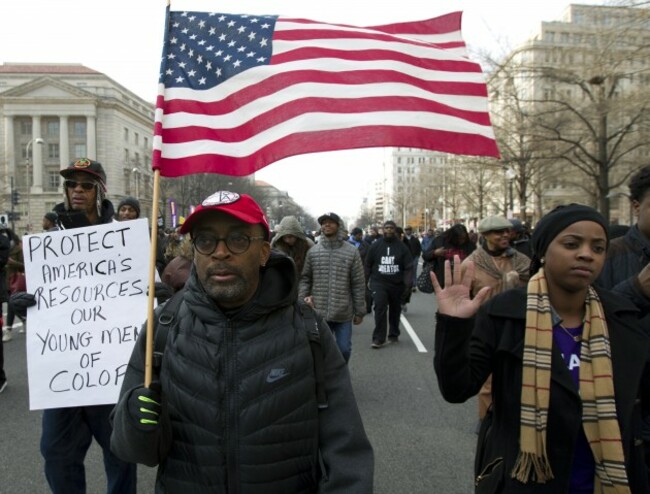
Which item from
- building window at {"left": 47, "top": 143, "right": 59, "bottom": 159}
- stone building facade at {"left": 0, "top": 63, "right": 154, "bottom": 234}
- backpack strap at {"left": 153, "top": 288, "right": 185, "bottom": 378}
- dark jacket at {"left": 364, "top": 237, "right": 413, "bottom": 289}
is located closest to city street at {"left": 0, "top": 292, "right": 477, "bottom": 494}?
dark jacket at {"left": 364, "top": 237, "right": 413, "bottom": 289}

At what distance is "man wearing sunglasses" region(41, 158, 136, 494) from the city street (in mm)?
926

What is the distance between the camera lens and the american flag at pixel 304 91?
2.65 meters

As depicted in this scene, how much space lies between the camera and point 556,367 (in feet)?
6.99

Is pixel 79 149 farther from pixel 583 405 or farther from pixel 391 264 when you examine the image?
pixel 583 405

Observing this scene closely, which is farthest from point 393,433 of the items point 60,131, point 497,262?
point 60,131

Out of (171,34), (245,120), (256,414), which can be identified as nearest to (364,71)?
(245,120)

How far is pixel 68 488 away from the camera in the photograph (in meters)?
3.07

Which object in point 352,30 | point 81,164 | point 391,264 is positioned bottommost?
point 391,264

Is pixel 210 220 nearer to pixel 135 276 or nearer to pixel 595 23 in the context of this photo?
pixel 135 276

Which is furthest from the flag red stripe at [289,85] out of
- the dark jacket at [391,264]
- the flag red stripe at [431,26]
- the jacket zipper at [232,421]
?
the dark jacket at [391,264]

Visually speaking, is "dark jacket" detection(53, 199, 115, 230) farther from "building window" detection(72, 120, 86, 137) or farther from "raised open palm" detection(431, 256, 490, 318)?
"building window" detection(72, 120, 86, 137)

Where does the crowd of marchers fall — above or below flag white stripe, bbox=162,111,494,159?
below

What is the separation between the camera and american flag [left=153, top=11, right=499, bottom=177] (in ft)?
8.69

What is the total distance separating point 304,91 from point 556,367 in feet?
5.87
